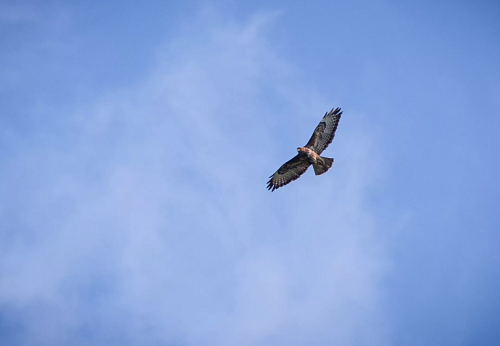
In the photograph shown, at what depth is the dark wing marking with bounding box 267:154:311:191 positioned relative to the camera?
16.0 m

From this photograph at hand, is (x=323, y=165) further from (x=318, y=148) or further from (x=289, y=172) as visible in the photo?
(x=289, y=172)

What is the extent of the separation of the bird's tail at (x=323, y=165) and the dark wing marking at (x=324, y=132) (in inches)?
14.1

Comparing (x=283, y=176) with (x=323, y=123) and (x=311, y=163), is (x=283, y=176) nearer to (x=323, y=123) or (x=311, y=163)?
(x=311, y=163)

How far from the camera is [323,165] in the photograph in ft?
51.3

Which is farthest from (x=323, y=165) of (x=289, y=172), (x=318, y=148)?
(x=289, y=172)

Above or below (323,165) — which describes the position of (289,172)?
above

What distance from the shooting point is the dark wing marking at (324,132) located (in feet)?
51.6

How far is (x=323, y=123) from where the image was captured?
15836 mm

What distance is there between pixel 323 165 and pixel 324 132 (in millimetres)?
1214

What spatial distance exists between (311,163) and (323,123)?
151cm

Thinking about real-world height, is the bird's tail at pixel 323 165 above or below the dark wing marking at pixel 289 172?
below

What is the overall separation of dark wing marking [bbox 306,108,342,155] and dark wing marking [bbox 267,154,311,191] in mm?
597

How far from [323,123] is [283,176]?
255cm

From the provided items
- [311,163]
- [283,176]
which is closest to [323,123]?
[311,163]
